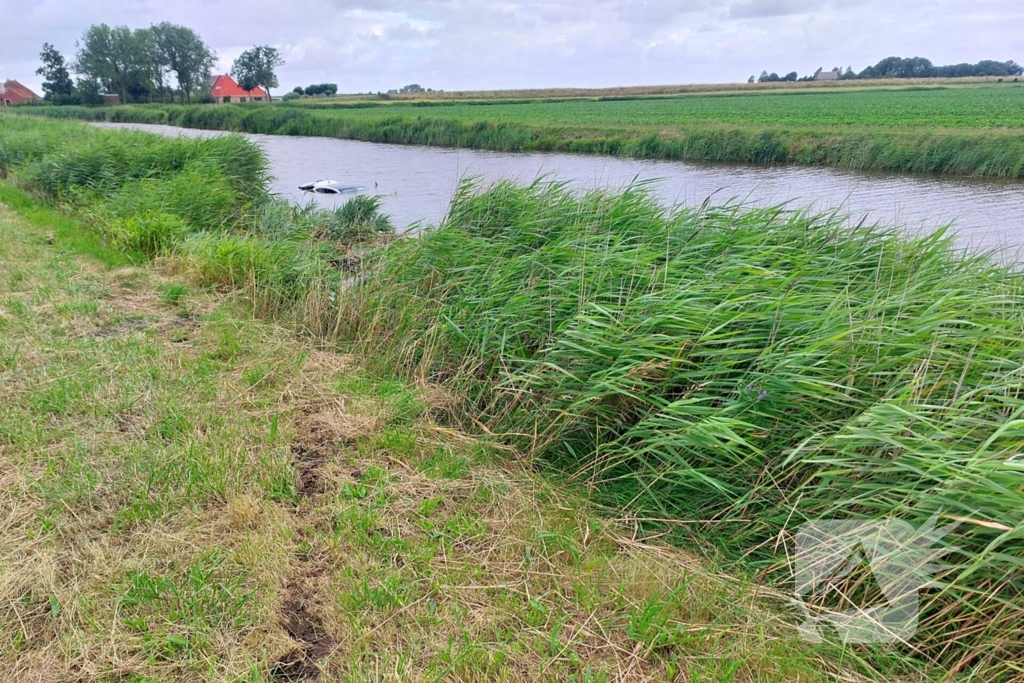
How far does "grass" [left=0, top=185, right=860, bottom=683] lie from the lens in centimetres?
209

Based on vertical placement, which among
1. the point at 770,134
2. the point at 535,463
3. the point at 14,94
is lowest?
the point at 535,463

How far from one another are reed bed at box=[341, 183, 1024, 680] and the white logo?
7cm

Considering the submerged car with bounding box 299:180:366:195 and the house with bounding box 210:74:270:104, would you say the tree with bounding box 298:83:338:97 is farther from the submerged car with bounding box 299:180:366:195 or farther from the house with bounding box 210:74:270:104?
the submerged car with bounding box 299:180:366:195

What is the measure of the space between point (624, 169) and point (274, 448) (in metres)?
17.5

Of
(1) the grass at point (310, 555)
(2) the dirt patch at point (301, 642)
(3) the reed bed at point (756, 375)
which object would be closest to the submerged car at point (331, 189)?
(3) the reed bed at point (756, 375)

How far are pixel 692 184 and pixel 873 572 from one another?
14.5 meters

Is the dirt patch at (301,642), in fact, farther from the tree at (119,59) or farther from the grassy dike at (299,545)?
the tree at (119,59)

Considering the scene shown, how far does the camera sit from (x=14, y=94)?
67125 millimetres

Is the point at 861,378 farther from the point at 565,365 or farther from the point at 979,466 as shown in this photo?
the point at 565,365

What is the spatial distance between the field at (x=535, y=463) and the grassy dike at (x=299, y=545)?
14 millimetres

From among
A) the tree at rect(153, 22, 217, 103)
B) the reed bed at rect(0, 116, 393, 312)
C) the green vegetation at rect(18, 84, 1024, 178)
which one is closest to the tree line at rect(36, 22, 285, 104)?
the tree at rect(153, 22, 217, 103)

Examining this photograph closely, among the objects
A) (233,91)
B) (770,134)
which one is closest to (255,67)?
(233,91)

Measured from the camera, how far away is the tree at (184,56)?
224 feet

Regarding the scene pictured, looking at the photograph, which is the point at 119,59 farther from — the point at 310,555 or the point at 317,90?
the point at 310,555
